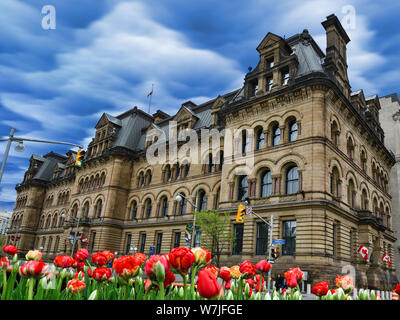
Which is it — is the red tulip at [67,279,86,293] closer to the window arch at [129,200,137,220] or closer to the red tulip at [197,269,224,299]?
the red tulip at [197,269,224,299]

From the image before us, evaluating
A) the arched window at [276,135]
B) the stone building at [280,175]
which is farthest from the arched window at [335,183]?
the arched window at [276,135]

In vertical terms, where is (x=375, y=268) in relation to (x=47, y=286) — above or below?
above

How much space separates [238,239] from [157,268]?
28.8 meters

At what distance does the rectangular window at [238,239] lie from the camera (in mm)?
29797

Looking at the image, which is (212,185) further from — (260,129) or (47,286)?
(47,286)

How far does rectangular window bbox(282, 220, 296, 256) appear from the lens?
85.6ft

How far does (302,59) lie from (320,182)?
43.6ft

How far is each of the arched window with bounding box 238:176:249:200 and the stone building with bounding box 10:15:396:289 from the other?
10cm

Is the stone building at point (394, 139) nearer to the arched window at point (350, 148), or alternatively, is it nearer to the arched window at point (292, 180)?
the arched window at point (350, 148)

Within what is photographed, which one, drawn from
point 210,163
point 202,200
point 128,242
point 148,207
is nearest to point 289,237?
point 202,200

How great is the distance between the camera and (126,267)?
111 inches
